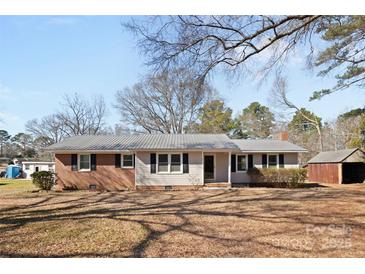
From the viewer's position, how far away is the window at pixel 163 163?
18000mm

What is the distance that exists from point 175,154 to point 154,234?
36.5 ft

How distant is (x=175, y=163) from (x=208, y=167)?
8.82ft

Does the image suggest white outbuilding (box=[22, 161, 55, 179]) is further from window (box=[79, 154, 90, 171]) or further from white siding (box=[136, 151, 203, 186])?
white siding (box=[136, 151, 203, 186])

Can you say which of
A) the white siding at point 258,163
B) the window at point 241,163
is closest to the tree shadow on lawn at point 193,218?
the white siding at point 258,163

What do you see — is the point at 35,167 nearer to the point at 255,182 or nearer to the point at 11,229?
the point at 255,182

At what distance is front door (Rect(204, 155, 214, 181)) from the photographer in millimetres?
19562

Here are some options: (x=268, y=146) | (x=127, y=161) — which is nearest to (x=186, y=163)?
(x=127, y=161)

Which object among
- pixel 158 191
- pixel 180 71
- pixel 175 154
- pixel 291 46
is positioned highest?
pixel 291 46

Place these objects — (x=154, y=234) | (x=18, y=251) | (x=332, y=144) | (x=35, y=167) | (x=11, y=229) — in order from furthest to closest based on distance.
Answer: (x=332, y=144), (x=35, y=167), (x=11, y=229), (x=154, y=234), (x=18, y=251)

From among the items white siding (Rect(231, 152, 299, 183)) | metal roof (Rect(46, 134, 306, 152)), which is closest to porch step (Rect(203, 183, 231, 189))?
metal roof (Rect(46, 134, 306, 152))

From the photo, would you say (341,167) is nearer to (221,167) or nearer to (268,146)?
(268,146)

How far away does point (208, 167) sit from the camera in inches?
775

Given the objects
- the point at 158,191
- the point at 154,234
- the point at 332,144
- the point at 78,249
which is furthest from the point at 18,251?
the point at 332,144

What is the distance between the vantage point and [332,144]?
138 feet
